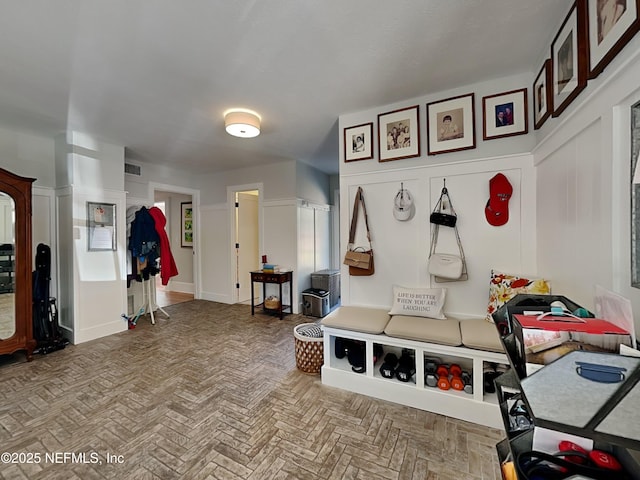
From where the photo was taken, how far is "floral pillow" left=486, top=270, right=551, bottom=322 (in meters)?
1.82

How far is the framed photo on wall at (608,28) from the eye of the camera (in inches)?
37.7

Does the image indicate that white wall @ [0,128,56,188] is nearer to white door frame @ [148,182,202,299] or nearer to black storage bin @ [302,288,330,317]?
white door frame @ [148,182,202,299]

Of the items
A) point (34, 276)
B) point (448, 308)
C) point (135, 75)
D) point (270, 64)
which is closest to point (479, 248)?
point (448, 308)

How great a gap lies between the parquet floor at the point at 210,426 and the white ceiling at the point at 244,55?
2.55 m

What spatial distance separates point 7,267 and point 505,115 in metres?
4.92

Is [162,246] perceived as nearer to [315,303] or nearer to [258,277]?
[258,277]

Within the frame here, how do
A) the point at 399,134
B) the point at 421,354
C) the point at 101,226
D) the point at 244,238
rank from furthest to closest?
→ the point at 244,238 → the point at 101,226 → the point at 399,134 → the point at 421,354

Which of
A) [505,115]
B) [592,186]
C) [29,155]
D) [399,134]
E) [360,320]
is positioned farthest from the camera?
[29,155]

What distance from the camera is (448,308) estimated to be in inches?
93.3

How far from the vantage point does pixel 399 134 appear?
256cm

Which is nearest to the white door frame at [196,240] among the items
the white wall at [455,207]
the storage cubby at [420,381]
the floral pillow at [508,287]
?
the white wall at [455,207]

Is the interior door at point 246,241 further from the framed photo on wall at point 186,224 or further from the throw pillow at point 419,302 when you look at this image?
the throw pillow at point 419,302

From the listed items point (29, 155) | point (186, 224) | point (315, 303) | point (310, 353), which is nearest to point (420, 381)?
point (310, 353)

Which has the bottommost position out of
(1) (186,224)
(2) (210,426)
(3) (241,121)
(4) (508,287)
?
(2) (210,426)
